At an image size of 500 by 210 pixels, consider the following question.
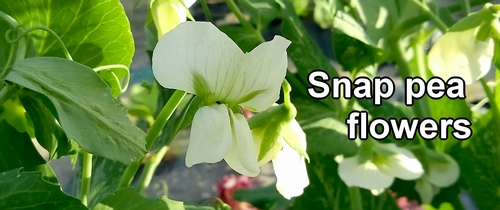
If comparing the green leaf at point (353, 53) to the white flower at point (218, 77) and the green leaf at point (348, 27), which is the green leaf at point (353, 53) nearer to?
the green leaf at point (348, 27)

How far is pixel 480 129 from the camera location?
1.61ft

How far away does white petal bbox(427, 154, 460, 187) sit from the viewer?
47 centimetres

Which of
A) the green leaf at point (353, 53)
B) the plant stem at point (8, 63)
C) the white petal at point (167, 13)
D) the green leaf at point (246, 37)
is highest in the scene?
the white petal at point (167, 13)

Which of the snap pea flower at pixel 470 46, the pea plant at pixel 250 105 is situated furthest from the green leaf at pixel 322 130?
the snap pea flower at pixel 470 46

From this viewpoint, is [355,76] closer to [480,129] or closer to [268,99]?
[480,129]

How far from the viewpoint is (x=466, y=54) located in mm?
363

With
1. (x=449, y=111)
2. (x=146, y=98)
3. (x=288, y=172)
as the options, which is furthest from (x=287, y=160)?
(x=146, y=98)

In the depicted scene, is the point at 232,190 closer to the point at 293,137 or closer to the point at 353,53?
the point at 353,53

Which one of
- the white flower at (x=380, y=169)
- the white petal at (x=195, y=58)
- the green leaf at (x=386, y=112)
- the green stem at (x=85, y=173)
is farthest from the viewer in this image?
the green leaf at (x=386, y=112)

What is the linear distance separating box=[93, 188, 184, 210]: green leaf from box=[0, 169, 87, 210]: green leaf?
1.6 inches

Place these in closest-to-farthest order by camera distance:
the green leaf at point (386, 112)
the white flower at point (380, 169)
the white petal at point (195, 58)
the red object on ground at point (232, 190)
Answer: the white petal at point (195, 58)
the white flower at point (380, 169)
the green leaf at point (386, 112)
the red object on ground at point (232, 190)

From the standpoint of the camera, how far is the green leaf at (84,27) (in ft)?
0.98

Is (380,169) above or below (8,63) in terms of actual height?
below

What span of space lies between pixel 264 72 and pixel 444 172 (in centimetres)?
34
